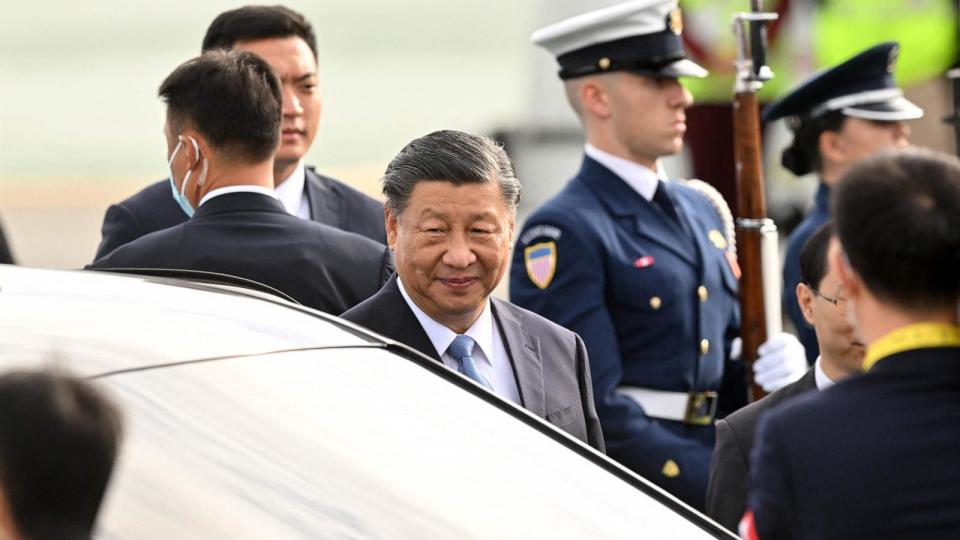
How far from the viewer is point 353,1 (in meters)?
7.73

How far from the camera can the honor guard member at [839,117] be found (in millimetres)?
5223

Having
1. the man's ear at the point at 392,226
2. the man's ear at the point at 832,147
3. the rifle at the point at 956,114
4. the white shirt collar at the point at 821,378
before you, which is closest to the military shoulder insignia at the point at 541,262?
the man's ear at the point at 392,226

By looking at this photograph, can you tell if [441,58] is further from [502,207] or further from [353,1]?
[502,207]

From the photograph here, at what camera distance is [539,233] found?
4184 mm

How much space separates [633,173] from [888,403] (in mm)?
2243

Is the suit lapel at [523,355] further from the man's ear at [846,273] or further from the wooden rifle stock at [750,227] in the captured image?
the wooden rifle stock at [750,227]

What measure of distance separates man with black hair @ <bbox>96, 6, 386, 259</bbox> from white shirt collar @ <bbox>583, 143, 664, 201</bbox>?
53cm

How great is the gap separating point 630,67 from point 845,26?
3710 mm

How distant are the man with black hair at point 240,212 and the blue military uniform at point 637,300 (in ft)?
1.66

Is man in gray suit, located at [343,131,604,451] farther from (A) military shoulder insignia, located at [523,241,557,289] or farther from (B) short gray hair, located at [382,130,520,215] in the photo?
(A) military shoulder insignia, located at [523,241,557,289]

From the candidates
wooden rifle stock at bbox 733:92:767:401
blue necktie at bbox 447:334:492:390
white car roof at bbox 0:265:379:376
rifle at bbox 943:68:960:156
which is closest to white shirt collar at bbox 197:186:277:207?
blue necktie at bbox 447:334:492:390

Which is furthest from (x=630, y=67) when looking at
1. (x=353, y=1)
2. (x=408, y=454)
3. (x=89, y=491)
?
(x=353, y=1)

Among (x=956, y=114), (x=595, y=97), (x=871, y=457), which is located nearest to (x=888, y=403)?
(x=871, y=457)

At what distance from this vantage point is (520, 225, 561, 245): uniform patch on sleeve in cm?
416
